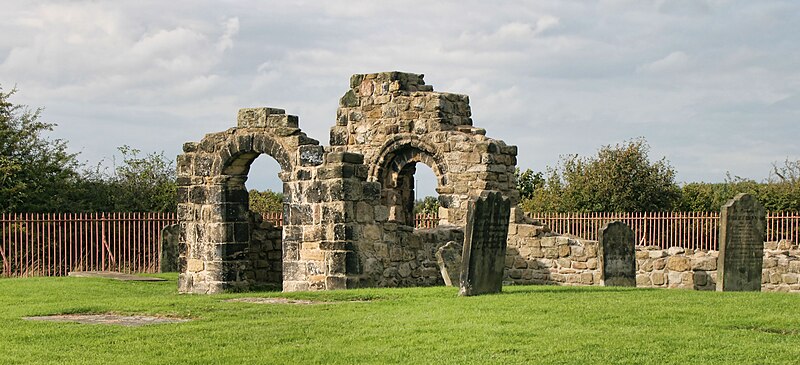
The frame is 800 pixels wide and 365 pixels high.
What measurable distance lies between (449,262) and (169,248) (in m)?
10.3

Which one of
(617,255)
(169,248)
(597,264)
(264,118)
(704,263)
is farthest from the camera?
(169,248)

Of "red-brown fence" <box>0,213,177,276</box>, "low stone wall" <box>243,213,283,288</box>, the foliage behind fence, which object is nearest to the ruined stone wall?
the foliage behind fence

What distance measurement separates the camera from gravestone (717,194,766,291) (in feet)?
56.8

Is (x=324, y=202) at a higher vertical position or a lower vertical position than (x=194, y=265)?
higher

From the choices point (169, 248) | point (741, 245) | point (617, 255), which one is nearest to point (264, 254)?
point (169, 248)

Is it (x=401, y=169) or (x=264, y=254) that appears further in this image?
(x=401, y=169)

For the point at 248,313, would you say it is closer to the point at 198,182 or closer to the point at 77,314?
the point at 77,314

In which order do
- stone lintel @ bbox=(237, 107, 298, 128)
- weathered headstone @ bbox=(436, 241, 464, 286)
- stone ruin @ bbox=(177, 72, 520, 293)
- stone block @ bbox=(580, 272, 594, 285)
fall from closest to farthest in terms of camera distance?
weathered headstone @ bbox=(436, 241, 464, 286)
stone ruin @ bbox=(177, 72, 520, 293)
stone lintel @ bbox=(237, 107, 298, 128)
stone block @ bbox=(580, 272, 594, 285)

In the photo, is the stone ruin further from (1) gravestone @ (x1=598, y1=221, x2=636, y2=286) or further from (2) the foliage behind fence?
(2) the foliage behind fence

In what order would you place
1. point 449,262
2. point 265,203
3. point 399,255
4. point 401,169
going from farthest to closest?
point 265,203 → point 401,169 → point 399,255 → point 449,262

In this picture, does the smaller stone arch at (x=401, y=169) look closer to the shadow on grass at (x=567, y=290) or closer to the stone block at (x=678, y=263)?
the stone block at (x=678, y=263)

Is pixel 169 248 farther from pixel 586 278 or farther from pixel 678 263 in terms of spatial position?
pixel 678 263

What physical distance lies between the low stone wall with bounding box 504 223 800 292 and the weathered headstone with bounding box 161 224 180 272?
841cm

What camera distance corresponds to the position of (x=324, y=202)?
1862 centimetres
